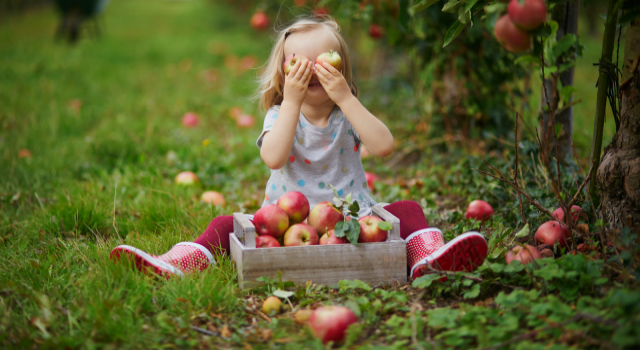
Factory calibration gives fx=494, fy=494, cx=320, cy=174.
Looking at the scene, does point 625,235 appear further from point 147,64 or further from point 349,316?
point 147,64

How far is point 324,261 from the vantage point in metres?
1.83

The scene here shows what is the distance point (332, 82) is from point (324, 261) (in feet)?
2.34

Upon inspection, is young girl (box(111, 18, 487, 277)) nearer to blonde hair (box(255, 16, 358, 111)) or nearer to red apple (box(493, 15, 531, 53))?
blonde hair (box(255, 16, 358, 111))

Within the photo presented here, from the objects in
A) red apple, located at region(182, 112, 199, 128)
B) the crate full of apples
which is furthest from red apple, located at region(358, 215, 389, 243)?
red apple, located at region(182, 112, 199, 128)

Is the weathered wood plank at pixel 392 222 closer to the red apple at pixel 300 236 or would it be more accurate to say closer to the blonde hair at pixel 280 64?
the red apple at pixel 300 236

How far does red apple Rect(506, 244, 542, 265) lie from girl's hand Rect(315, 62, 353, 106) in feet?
2.86

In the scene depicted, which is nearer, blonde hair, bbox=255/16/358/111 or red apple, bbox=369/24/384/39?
blonde hair, bbox=255/16/358/111

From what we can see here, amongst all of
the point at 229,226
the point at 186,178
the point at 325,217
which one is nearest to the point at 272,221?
the point at 325,217

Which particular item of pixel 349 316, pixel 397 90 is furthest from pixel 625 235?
pixel 397 90

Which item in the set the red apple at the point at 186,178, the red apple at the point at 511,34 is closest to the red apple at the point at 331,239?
the red apple at the point at 511,34

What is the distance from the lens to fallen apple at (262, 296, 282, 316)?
165 centimetres

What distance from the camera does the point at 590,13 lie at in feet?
38.0

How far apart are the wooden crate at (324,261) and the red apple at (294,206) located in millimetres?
171

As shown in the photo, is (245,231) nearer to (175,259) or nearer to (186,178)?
(175,259)
